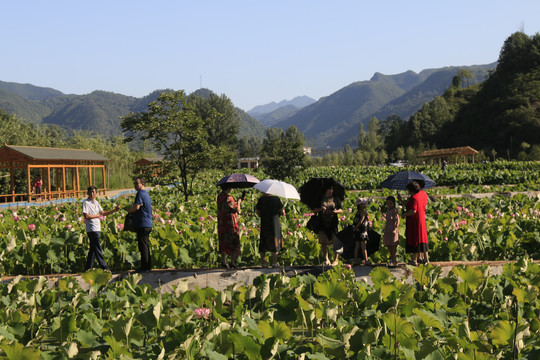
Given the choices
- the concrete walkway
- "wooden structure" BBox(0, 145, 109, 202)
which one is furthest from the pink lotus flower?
"wooden structure" BBox(0, 145, 109, 202)

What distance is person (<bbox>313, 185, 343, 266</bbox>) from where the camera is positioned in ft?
24.1

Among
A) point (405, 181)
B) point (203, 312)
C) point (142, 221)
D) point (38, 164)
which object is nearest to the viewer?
point (203, 312)

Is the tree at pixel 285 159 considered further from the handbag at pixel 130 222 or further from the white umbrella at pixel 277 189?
the handbag at pixel 130 222

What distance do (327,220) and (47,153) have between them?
21146 millimetres

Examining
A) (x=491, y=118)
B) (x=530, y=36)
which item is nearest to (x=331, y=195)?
(x=491, y=118)

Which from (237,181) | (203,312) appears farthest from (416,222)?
(203,312)

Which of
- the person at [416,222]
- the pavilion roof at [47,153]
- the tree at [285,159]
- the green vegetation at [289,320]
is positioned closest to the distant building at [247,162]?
the tree at [285,159]

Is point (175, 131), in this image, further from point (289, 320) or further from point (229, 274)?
point (289, 320)

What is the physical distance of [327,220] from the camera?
7.37 meters

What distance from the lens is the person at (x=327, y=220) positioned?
7.33 meters

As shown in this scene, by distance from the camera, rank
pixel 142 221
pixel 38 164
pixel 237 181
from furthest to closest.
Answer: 1. pixel 38 164
2. pixel 237 181
3. pixel 142 221

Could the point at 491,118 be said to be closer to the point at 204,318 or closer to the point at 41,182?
the point at 41,182

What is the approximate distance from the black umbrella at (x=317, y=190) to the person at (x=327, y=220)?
93mm

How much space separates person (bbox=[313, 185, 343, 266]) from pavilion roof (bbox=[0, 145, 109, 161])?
19.1m
